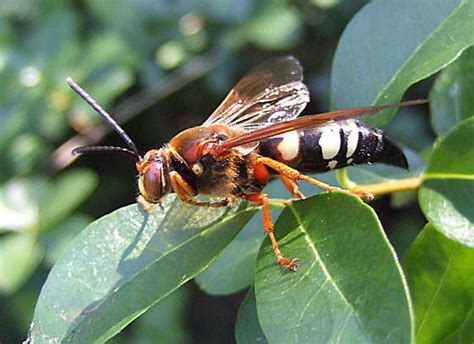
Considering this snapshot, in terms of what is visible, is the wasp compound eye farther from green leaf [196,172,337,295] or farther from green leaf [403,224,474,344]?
green leaf [403,224,474,344]

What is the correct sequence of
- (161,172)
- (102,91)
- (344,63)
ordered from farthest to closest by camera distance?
(102,91)
(344,63)
(161,172)

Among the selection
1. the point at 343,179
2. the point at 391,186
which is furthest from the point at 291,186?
the point at 391,186

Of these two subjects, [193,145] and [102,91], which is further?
[102,91]

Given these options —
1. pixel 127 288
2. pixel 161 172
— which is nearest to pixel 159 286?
pixel 127 288

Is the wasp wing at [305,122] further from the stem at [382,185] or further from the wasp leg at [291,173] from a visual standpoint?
the stem at [382,185]

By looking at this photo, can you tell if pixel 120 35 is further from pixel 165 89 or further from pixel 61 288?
pixel 61 288

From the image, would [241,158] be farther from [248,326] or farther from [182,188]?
[248,326]

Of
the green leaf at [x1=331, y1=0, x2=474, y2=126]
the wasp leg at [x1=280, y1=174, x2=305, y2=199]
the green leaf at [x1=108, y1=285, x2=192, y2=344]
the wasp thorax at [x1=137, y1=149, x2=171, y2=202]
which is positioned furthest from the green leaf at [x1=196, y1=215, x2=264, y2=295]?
the green leaf at [x1=108, y1=285, x2=192, y2=344]
